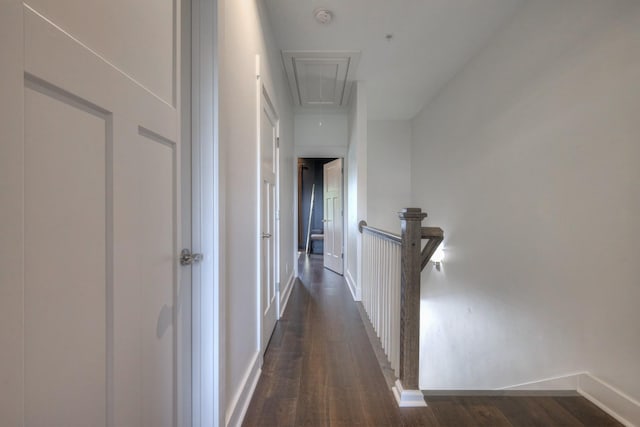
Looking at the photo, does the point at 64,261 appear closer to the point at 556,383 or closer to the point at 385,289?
the point at 385,289

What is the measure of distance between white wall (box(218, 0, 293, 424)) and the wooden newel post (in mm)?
908

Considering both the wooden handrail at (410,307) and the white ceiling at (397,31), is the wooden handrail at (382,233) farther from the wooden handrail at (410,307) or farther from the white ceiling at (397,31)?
the white ceiling at (397,31)

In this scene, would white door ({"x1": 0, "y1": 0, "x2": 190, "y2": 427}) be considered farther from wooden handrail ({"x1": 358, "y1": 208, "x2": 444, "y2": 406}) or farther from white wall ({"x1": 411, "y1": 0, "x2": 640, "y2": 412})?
white wall ({"x1": 411, "y1": 0, "x2": 640, "y2": 412})

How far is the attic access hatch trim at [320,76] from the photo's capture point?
299 centimetres

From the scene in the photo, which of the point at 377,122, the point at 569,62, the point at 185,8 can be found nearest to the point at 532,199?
the point at 569,62

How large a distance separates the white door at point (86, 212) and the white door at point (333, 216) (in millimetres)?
3869

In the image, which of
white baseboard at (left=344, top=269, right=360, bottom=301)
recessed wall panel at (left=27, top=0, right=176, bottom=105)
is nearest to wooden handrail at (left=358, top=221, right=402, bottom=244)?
white baseboard at (left=344, top=269, right=360, bottom=301)

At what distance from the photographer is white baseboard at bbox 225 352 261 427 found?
131 centimetres

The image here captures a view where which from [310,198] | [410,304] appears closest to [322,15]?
[410,304]

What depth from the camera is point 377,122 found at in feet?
17.8

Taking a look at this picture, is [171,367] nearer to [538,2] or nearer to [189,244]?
[189,244]

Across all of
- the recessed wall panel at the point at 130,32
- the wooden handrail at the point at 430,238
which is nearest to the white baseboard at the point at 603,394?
the wooden handrail at the point at 430,238

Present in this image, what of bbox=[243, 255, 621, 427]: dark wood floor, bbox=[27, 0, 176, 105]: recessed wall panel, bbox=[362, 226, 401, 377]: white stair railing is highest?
bbox=[27, 0, 176, 105]: recessed wall panel

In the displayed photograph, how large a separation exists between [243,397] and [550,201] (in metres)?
2.54
